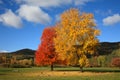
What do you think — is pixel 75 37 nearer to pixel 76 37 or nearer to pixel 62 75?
pixel 76 37

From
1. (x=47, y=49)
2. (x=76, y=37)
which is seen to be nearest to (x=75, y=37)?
(x=76, y=37)

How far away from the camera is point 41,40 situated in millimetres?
71500

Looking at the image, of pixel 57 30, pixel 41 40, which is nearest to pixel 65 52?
pixel 57 30

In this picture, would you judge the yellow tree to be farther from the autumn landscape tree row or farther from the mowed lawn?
the mowed lawn

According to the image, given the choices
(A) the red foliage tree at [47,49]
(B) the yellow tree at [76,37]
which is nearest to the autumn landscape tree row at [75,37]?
(B) the yellow tree at [76,37]

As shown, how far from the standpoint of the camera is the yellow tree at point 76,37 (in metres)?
63.2

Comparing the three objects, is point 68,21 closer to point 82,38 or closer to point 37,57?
point 82,38

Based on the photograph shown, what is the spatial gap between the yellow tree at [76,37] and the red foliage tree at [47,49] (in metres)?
4.92

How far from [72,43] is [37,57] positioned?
518 inches

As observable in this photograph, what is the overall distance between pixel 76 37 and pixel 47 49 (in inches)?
422

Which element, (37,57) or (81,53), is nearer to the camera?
(81,53)

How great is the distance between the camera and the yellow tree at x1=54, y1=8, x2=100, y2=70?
63.2 meters

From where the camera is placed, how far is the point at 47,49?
2763 inches

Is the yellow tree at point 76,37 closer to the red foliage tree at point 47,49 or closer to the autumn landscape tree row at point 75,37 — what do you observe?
the autumn landscape tree row at point 75,37
